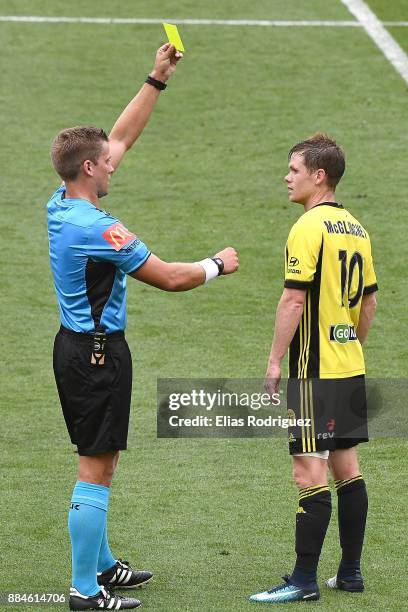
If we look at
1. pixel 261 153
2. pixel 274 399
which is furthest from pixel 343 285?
pixel 261 153

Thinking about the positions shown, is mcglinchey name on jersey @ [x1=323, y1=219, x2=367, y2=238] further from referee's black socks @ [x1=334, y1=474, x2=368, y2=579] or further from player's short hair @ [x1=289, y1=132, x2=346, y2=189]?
referee's black socks @ [x1=334, y1=474, x2=368, y2=579]

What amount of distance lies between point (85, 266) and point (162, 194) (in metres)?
8.05

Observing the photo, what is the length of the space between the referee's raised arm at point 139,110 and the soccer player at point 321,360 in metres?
0.91

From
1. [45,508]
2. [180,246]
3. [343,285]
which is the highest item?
[180,246]

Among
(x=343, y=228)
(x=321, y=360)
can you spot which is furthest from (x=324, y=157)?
(x=321, y=360)

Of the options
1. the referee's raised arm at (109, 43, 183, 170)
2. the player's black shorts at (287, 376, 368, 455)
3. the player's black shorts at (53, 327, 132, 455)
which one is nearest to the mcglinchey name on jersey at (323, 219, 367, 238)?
the player's black shorts at (287, 376, 368, 455)

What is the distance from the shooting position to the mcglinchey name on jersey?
19.3 feet

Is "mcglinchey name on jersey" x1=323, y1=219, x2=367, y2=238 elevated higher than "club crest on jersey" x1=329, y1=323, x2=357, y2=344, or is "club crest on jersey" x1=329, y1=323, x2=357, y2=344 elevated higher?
"mcglinchey name on jersey" x1=323, y1=219, x2=367, y2=238

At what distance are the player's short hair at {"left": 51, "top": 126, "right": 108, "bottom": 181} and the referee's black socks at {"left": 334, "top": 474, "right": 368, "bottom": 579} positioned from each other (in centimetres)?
186

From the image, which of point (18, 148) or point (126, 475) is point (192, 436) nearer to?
point (126, 475)

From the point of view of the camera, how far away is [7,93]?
16.5 m

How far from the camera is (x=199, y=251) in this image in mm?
12219

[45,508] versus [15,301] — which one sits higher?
[15,301]

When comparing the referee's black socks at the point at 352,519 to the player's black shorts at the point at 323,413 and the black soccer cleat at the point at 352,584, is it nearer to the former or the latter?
the black soccer cleat at the point at 352,584
